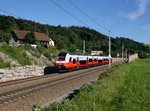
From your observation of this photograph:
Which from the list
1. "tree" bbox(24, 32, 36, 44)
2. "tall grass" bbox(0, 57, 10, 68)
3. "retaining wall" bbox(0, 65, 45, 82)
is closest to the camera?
"retaining wall" bbox(0, 65, 45, 82)

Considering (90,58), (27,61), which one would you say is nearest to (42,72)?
(27,61)

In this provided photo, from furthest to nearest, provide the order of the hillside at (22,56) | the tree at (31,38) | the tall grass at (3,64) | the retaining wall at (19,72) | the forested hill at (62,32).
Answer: the forested hill at (62,32) < the tree at (31,38) < the hillside at (22,56) < the tall grass at (3,64) < the retaining wall at (19,72)

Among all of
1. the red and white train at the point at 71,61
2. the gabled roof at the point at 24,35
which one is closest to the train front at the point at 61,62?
the red and white train at the point at 71,61

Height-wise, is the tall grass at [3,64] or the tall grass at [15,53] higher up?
the tall grass at [15,53]

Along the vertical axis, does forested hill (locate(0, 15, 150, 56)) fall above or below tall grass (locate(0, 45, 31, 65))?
above

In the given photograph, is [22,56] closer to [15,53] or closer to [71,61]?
[15,53]

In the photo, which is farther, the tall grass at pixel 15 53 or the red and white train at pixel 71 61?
the red and white train at pixel 71 61

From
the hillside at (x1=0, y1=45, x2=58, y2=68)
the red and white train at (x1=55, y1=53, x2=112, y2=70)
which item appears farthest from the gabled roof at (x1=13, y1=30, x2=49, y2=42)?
the hillside at (x1=0, y1=45, x2=58, y2=68)


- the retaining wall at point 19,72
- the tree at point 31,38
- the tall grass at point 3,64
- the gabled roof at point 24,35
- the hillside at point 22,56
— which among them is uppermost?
the gabled roof at point 24,35

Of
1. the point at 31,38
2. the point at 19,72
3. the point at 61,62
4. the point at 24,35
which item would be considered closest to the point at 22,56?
the point at 61,62

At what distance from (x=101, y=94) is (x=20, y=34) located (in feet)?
319

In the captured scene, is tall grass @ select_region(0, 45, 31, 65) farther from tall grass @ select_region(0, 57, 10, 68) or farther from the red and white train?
the red and white train

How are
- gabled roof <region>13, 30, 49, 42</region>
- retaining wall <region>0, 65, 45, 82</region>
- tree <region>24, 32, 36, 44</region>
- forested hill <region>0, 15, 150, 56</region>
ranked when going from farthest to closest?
forested hill <region>0, 15, 150, 56</region>, gabled roof <region>13, 30, 49, 42</region>, tree <region>24, 32, 36, 44</region>, retaining wall <region>0, 65, 45, 82</region>

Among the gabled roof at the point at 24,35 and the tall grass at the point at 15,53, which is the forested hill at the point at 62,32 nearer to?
the gabled roof at the point at 24,35
